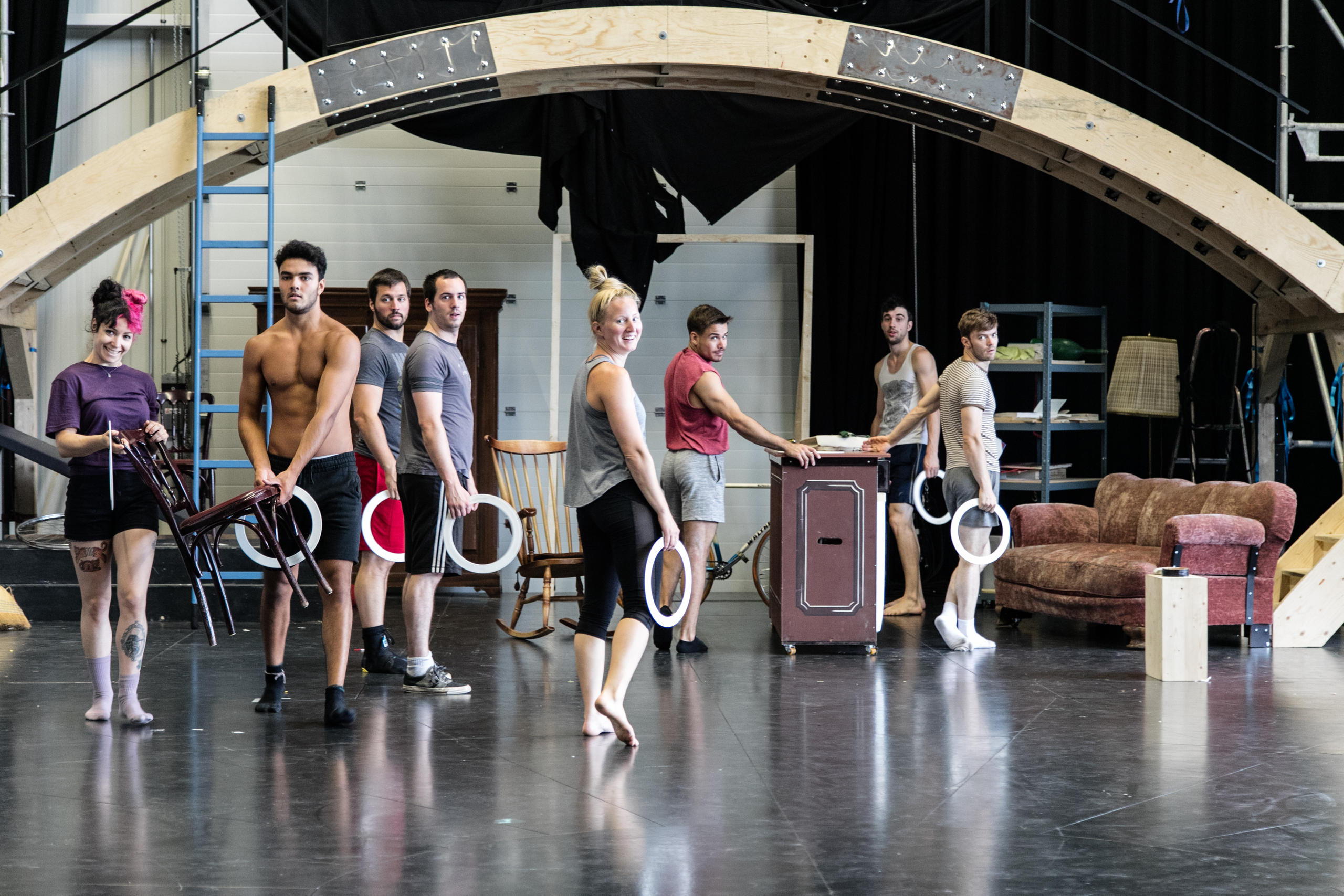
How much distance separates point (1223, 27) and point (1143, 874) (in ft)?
21.6

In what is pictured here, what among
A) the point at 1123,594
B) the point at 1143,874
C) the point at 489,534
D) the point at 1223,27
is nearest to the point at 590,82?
the point at 489,534

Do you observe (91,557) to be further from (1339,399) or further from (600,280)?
(1339,399)

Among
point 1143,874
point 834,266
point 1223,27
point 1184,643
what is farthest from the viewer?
point 834,266

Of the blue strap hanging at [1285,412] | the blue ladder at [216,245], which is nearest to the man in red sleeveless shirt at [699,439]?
the blue ladder at [216,245]

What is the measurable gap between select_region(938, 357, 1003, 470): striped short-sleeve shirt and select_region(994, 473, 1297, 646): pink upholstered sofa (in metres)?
0.83

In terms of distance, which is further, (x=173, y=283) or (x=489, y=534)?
(x=173, y=283)

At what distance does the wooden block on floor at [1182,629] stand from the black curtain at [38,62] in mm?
7026

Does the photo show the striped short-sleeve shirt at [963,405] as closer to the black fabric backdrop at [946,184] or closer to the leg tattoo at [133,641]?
the black fabric backdrop at [946,184]

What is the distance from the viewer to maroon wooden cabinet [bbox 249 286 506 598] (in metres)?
8.20

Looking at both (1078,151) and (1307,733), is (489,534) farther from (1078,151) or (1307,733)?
(1307,733)

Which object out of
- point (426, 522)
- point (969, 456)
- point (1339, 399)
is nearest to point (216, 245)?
point (426, 522)

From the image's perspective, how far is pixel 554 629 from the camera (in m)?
6.72

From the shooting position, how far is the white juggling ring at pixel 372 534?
494 centimetres

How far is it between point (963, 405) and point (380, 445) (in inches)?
102
